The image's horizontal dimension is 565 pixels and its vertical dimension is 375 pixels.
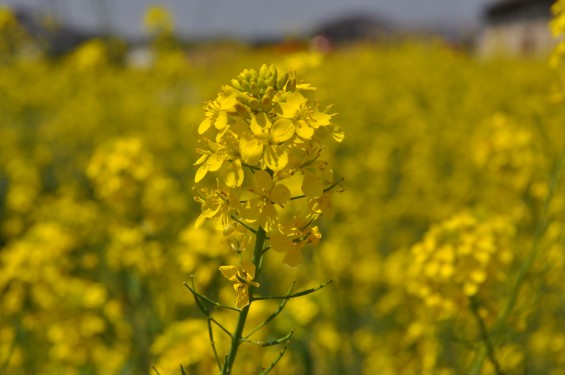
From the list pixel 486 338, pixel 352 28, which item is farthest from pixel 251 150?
pixel 352 28

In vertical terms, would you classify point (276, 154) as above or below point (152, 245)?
below

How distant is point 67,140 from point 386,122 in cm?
351

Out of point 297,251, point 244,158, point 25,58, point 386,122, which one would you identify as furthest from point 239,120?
point 25,58

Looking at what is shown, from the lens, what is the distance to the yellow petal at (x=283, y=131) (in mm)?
1058

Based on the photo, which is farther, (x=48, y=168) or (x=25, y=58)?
(x=25, y=58)

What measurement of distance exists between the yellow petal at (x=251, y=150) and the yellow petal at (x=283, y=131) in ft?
0.08

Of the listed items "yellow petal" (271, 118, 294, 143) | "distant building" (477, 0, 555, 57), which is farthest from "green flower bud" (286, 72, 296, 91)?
"distant building" (477, 0, 555, 57)

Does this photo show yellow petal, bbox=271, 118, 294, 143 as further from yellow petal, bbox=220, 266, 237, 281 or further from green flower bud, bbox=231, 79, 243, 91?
yellow petal, bbox=220, 266, 237, 281

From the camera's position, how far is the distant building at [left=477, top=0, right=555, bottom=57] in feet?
56.0

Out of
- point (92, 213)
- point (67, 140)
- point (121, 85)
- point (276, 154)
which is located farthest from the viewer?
point (121, 85)

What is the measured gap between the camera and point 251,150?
3.45 ft

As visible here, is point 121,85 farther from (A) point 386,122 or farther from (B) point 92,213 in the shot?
(B) point 92,213

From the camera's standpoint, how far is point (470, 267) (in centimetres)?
201

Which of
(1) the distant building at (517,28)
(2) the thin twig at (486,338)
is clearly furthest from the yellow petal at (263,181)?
(1) the distant building at (517,28)
